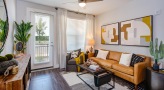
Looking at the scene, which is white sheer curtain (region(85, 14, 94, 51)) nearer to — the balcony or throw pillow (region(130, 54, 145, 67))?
the balcony

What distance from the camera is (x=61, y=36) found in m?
4.02

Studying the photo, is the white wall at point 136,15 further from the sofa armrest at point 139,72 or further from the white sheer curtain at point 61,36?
the white sheer curtain at point 61,36

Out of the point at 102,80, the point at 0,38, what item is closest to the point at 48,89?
the point at 102,80

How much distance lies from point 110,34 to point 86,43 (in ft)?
4.21

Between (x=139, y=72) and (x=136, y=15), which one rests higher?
(x=136, y=15)

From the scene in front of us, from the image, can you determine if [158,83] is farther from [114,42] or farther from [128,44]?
[114,42]

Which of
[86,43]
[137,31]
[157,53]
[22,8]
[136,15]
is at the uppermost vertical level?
[22,8]

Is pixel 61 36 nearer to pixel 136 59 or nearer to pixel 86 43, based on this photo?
pixel 86 43

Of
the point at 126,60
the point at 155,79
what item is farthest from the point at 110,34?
the point at 155,79

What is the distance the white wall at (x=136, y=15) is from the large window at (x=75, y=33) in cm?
96

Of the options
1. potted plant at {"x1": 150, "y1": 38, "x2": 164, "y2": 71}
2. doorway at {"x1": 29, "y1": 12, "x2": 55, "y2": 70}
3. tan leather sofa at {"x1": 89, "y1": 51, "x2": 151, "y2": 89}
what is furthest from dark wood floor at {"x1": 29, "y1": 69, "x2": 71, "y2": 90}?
potted plant at {"x1": 150, "y1": 38, "x2": 164, "y2": 71}

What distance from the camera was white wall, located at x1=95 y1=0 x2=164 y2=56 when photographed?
102 inches

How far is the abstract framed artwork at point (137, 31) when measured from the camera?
2.81m

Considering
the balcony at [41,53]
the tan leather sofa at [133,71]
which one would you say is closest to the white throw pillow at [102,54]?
the tan leather sofa at [133,71]
